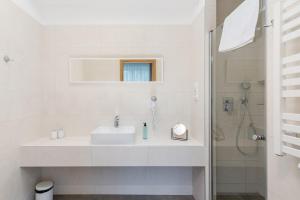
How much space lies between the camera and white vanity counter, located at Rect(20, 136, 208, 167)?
6.82 ft

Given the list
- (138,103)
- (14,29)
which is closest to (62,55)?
(14,29)

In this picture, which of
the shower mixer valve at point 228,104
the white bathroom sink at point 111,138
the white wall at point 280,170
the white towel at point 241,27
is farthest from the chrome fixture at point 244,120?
the white bathroom sink at point 111,138

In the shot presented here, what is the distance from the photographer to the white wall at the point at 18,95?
1.81 metres

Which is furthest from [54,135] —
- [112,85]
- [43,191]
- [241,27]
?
[241,27]

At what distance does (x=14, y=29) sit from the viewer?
1950mm

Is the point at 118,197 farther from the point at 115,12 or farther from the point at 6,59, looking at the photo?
the point at 115,12

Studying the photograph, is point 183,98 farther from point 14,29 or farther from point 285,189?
point 14,29

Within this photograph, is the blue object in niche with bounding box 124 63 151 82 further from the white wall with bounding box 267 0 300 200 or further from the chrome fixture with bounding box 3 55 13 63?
the white wall with bounding box 267 0 300 200

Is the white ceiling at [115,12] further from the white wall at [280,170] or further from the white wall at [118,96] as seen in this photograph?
the white wall at [280,170]

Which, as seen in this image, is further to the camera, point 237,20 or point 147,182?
point 147,182

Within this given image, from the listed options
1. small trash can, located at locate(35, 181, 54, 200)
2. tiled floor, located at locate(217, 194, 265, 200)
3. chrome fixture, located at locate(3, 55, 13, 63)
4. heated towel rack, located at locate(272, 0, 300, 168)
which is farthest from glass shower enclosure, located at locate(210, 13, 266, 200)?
chrome fixture, located at locate(3, 55, 13, 63)

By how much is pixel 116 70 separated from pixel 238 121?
1.56 metres

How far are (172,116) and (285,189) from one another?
1550 mm

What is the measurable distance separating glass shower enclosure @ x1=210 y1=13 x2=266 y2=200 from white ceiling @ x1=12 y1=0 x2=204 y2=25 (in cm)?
69
